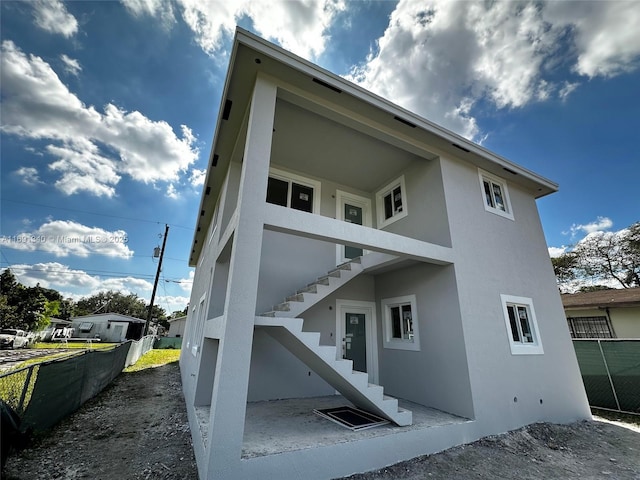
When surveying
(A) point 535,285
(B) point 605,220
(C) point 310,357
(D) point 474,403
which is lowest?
(D) point 474,403

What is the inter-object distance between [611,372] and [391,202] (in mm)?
7888

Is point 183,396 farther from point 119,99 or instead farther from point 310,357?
point 119,99

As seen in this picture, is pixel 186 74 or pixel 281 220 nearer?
pixel 281 220

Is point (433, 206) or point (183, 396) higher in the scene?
point (433, 206)

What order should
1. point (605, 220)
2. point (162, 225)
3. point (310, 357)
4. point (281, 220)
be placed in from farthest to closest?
point (162, 225)
point (605, 220)
point (310, 357)
point (281, 220)

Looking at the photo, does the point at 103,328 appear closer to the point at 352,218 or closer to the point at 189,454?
the point at 189,454

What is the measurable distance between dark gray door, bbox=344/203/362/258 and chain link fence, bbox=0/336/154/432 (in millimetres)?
7210

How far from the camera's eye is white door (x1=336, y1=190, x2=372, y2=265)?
848 cm

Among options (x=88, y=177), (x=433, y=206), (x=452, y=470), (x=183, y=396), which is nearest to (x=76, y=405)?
(x=183, y=396)

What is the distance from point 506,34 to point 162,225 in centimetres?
2365

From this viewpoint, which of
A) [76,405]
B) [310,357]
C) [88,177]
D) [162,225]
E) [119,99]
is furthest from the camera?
[162,225]

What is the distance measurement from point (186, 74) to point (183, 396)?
10.5 metres

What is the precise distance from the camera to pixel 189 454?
4.20 meters

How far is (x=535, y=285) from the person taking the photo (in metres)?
7.24
